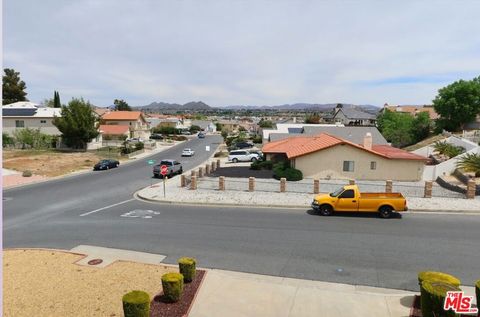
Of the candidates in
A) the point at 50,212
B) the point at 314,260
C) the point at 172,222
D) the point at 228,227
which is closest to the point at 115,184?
the point at 50,212

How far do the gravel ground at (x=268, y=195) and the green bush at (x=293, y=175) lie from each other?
0.81 m

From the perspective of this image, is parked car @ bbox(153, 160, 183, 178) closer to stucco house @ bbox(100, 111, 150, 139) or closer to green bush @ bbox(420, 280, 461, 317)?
green bush @ bbox(420, 280, 461, 317)

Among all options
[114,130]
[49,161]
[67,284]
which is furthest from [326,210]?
[114,130]

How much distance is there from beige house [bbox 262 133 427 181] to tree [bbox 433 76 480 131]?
3661cm

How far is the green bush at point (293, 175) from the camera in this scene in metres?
32.2

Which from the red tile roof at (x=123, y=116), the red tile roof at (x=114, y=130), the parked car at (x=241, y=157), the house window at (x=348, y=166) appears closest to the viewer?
the house window at (x=348, y=166)

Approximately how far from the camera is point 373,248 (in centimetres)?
1470

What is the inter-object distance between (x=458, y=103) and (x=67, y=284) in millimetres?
67191

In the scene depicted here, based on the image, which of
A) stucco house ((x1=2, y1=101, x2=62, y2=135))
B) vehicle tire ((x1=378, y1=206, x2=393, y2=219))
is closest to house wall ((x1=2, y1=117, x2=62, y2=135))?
stucco house ((x1=2, y1=101, x2=62, y2=135))

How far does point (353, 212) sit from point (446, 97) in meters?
53.7

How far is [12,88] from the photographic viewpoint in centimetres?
9569

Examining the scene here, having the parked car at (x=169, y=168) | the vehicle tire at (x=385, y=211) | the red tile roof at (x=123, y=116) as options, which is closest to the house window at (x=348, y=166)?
the vehicle tire at (x=385, y=211)

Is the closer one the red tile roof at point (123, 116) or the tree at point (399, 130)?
the tree at point (399, 130)

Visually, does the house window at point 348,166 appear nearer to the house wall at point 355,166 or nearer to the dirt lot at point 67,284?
the house wall at point 355,166
